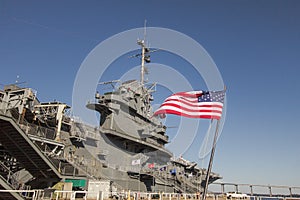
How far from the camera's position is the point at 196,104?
1558 centimetres

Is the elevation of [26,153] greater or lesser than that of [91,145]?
lesser

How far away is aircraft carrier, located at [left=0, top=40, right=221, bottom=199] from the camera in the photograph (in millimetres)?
17375

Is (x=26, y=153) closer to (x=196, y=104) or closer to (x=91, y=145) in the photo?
(x=196, y=104)

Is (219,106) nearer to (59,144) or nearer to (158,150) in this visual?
(59,144)

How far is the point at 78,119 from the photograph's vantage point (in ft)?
94.1

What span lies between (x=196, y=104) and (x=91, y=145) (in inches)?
715

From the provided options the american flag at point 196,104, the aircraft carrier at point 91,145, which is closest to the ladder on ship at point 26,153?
the aircraft carrier at point 91,145

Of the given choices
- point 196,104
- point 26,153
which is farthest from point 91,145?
point 196,104

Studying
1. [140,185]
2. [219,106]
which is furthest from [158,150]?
[219,106]

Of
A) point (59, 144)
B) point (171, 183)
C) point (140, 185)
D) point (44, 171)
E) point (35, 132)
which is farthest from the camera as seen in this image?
point (171, 183)

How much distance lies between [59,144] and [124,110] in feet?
42.7

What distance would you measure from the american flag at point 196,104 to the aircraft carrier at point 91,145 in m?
9.69

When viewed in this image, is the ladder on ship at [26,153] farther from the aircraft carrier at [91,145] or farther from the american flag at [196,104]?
the american flag at [196,104]

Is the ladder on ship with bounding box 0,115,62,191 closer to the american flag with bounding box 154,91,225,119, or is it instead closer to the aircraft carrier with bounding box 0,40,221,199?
the aircraft carrier with bounding box 0,40,221,199
